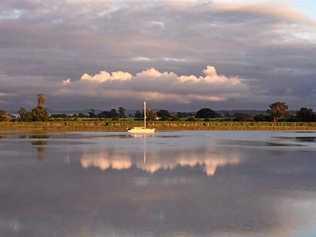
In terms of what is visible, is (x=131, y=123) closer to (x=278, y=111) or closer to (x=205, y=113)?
(x=278, y=111)

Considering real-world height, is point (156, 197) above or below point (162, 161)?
below

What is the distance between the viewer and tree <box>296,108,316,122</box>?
322ft

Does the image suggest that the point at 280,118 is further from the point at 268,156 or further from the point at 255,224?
the point at 255,224

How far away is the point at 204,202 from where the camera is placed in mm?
15039

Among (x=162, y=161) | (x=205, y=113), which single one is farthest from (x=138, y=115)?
(x=162, y=161)

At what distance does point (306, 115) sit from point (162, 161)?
254 ft

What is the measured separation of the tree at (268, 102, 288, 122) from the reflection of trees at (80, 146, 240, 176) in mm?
74279

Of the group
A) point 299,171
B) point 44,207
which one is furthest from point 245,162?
point 44,207

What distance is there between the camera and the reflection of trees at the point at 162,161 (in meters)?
24.2

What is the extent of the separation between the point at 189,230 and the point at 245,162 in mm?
16063

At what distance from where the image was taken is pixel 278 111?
105 metres

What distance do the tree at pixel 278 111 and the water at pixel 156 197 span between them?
78.1m

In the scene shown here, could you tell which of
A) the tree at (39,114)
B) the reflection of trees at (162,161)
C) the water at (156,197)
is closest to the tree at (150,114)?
→ the tree at (39,114)

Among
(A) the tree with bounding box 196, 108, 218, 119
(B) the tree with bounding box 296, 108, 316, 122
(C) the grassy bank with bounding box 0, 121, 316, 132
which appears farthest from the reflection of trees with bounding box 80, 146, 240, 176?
(A) the tree with bounding box 196, 108, 218, 119
